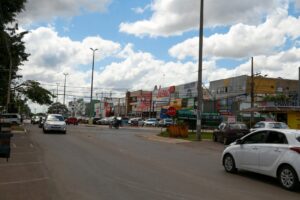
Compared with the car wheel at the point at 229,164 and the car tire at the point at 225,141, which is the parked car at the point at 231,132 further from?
the car wheel at the point at 229,164

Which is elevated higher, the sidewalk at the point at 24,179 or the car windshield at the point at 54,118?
the car windshield at the point at 54,118

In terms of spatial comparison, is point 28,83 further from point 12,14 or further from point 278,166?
point 278,166

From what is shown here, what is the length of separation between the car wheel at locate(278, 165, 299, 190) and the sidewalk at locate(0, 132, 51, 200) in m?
5.82

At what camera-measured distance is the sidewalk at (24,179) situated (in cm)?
981

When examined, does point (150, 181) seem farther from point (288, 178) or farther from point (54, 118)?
point (54, 118)

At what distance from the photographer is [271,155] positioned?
12.2 meters

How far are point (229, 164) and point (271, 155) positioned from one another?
231cm

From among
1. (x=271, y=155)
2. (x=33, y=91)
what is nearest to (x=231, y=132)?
(x=271, y=155)

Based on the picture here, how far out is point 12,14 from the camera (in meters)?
32.2

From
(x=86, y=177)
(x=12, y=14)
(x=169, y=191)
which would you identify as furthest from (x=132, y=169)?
(x=12, y=14)

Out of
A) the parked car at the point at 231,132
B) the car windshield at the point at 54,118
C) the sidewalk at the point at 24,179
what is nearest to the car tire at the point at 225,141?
the parked car at the point at 231,132

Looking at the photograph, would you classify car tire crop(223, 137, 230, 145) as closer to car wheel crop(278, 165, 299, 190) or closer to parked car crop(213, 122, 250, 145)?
parked car crop(213, 122, 250, 145)

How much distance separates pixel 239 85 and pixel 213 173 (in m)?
62.3

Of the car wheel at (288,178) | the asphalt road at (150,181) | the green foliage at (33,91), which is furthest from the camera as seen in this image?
the green foliage at (33,91)
